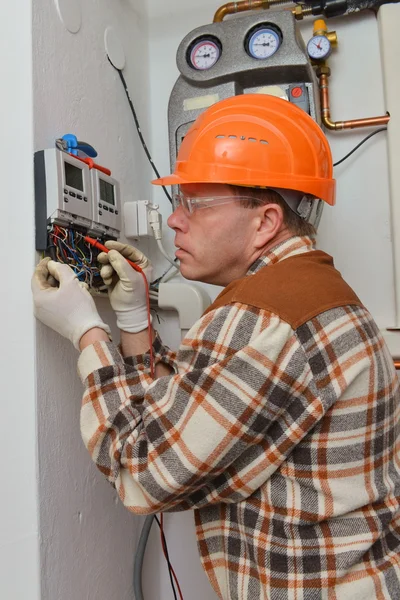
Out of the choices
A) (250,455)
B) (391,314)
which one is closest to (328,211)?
(391,314)

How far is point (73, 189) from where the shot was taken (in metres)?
0.96

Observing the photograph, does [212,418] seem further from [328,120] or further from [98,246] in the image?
[328,120]

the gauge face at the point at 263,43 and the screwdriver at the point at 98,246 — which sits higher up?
the gauge face at the point at 263,43

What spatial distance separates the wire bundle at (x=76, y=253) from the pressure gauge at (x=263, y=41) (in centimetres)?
65

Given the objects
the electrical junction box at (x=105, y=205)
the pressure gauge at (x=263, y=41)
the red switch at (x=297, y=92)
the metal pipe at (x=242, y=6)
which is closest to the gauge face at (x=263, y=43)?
the pressure gauge at (x=263, y=41)

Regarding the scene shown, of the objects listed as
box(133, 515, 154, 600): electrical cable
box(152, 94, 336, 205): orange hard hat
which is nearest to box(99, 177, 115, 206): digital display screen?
box(152, 94, 336, 205): orange hard hat

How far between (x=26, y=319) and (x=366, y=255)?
94 cm

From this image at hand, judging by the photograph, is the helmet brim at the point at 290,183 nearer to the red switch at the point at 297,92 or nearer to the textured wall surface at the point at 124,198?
the textured wall surface at the point at 124,198

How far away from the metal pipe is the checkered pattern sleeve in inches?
42.1

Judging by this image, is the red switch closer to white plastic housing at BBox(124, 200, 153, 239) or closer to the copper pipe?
the copper pipe

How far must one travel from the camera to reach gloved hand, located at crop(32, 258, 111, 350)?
2.84 ft

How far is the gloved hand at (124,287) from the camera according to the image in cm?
102

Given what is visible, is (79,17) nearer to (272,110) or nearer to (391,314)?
(272,110)

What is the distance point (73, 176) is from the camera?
97 cm
